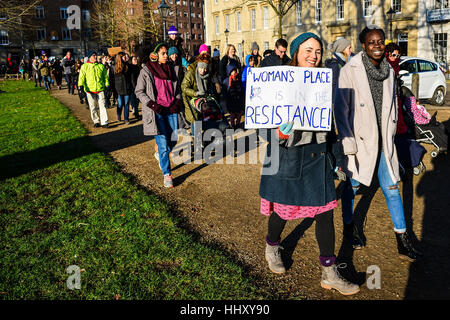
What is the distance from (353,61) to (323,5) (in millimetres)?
35959

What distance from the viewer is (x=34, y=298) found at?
3.21m

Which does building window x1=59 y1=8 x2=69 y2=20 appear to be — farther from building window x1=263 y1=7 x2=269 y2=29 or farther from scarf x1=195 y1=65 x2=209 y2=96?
scarf x1=195 y1=65 x2=209 y2=96

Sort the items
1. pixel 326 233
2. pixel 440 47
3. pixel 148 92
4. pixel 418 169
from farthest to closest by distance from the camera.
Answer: pixel 440 47 → pixel 418 169 → pixel 148 92 → pixel 326 233

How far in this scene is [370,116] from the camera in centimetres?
354

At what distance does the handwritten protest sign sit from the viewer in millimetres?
2998

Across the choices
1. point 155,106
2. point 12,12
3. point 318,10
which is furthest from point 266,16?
point 155,106

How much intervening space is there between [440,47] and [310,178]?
31.3 meters

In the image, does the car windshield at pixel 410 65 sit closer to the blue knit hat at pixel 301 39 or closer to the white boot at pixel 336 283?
the blue knit hat at pixel 301 39

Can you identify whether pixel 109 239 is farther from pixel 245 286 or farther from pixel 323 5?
pixel 323 5

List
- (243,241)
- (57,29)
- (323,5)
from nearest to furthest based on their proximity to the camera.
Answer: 1. (243,241)
2. (323,5)
3. (57,29)

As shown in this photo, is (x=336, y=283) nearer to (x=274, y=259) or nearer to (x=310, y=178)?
(x=274, y=259)

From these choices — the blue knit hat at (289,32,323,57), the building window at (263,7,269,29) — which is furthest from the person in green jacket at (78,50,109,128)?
the building window at (263,7,269,29)

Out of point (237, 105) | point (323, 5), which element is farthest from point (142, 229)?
point (323, 5)

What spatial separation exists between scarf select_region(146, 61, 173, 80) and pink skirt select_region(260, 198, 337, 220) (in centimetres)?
322
